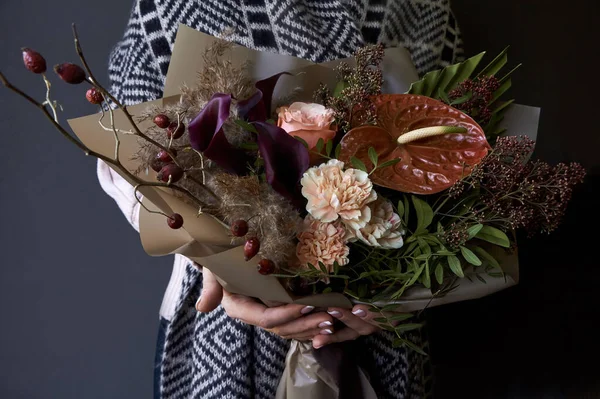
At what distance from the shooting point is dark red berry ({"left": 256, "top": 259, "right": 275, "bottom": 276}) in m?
0.47

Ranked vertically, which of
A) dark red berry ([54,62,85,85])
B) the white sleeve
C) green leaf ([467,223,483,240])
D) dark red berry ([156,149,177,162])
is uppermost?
dark red berry ([54,62,85,85])

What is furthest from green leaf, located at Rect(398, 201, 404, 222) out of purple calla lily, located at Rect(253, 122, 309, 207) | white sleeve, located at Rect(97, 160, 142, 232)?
Result: white sleeve, located at Rect(97, 160, 142, 232)

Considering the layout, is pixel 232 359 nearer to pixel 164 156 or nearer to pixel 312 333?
pixel 312 333

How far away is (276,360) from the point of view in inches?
29.3

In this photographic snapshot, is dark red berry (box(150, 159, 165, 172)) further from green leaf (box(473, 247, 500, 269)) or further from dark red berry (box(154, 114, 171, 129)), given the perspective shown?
green leaf (box(473, 247, 500, 269))

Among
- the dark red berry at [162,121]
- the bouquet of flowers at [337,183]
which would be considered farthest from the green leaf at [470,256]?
the dark red berry at [162,121]

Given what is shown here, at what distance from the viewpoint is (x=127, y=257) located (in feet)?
3.80

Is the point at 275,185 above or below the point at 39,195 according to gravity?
above

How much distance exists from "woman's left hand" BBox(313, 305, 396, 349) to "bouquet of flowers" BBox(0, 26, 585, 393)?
0.09 ft

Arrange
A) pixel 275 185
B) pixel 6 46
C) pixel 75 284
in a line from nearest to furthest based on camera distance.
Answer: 1. pixel 275 185
2. pixel 6 46
3. pixel 75 284

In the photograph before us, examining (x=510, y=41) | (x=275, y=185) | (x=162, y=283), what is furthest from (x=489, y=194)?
(x=162, y=283)

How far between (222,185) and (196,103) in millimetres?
102

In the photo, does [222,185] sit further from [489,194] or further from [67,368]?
[67,368]

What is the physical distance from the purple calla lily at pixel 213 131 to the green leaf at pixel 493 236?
272 mm
